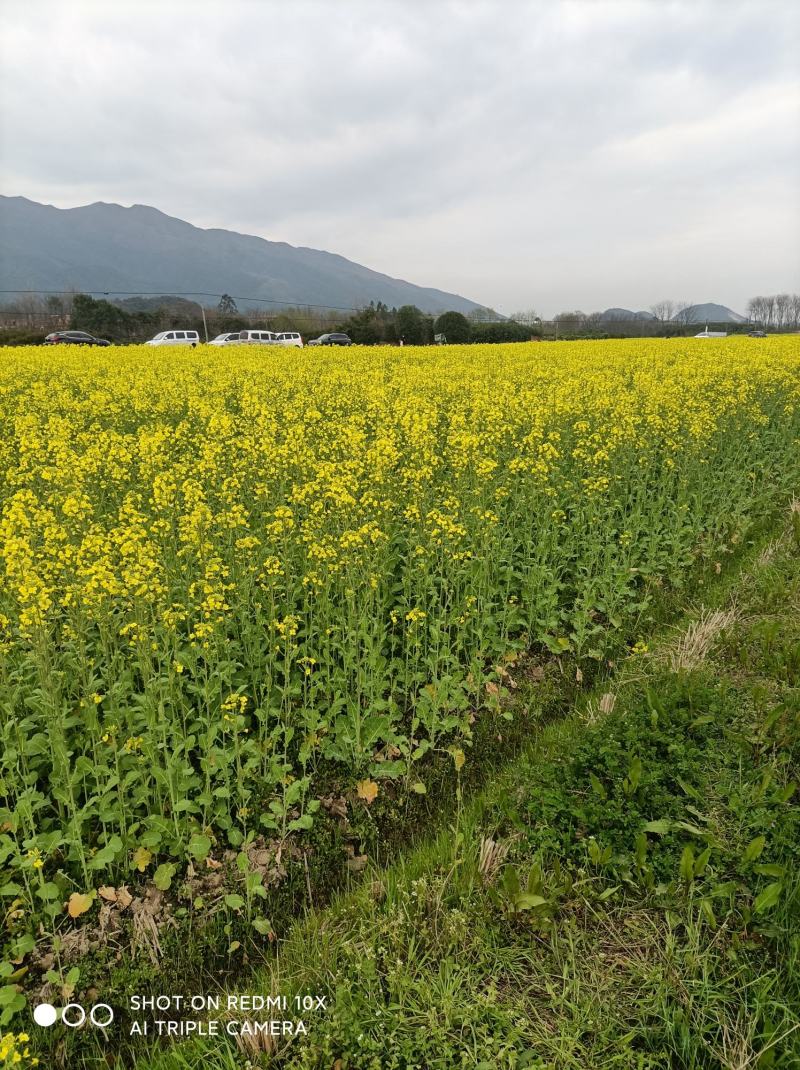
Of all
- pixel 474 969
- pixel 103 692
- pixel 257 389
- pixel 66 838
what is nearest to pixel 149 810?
pixel 66 838

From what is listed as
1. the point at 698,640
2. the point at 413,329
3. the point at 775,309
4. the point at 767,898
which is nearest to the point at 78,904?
the point at 767,898

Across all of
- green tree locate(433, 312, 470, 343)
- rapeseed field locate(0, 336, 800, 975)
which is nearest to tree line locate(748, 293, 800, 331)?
green tree locate(433, 312, 470, 343)

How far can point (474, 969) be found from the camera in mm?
2637

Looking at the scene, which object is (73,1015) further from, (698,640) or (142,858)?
(698,640)

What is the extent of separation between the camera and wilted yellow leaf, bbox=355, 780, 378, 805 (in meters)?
3.71

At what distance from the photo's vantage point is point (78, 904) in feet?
9.34

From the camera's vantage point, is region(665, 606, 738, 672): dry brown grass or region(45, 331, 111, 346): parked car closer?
region(665, 606, 738, 672): dry brown grass

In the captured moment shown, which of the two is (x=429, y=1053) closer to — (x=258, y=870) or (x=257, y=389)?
(x=258, y=870)

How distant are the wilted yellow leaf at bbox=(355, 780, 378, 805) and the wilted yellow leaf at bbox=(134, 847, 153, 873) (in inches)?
47.9

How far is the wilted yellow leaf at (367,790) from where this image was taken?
12.2 feet

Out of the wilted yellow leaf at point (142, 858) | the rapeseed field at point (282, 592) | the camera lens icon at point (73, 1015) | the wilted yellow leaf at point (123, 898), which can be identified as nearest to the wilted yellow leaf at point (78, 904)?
the rapeseed field at point (282, 592)

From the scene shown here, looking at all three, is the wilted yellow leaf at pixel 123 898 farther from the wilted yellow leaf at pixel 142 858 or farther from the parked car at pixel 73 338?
the parked car at pixel 73 338

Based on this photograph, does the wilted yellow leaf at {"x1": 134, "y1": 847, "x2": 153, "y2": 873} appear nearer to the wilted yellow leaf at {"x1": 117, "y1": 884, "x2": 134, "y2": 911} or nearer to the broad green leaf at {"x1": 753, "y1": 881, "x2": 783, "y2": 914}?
the wilted yellow leaf at {"x1": 117, "y1": 884, "x2": 134, "y2": 911}

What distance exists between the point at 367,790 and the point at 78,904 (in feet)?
5.24
